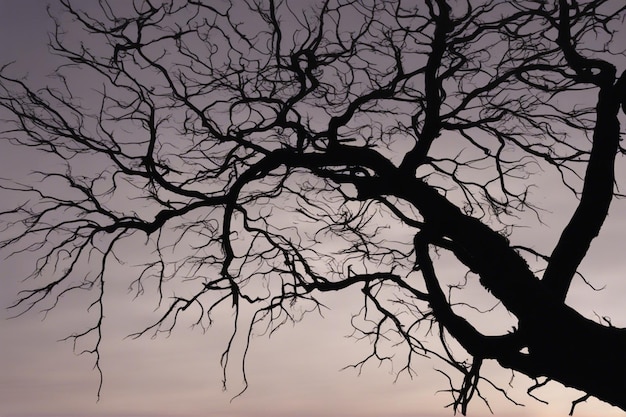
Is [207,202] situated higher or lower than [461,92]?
lower

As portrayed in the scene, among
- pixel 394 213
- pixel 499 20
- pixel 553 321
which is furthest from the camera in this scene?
pixel 394 213

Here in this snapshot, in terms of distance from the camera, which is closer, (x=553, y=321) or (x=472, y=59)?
(x=553, y=321)

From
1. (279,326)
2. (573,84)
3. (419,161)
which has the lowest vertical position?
(279,326)

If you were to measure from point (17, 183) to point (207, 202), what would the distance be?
196 centimetres

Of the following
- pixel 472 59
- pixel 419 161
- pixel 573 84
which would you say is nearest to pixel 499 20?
pixel 472 59

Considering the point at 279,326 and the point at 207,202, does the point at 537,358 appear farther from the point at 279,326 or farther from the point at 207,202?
the point at 207,202

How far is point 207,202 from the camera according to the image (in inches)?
284

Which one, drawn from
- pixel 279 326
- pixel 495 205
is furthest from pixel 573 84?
pixel 279 326

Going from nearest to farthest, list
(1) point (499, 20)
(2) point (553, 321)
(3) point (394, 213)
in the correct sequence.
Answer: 1. (2) point (553, 321)
2. (1) point (499, 20)
3. (3) point (394, 213)

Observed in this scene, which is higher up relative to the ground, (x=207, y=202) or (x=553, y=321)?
(x=207, y=202)

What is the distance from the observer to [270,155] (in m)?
7.07

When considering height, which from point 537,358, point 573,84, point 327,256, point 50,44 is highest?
point 50,44

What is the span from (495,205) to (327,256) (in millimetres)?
1992

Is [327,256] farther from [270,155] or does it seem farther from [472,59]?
[472,59]
